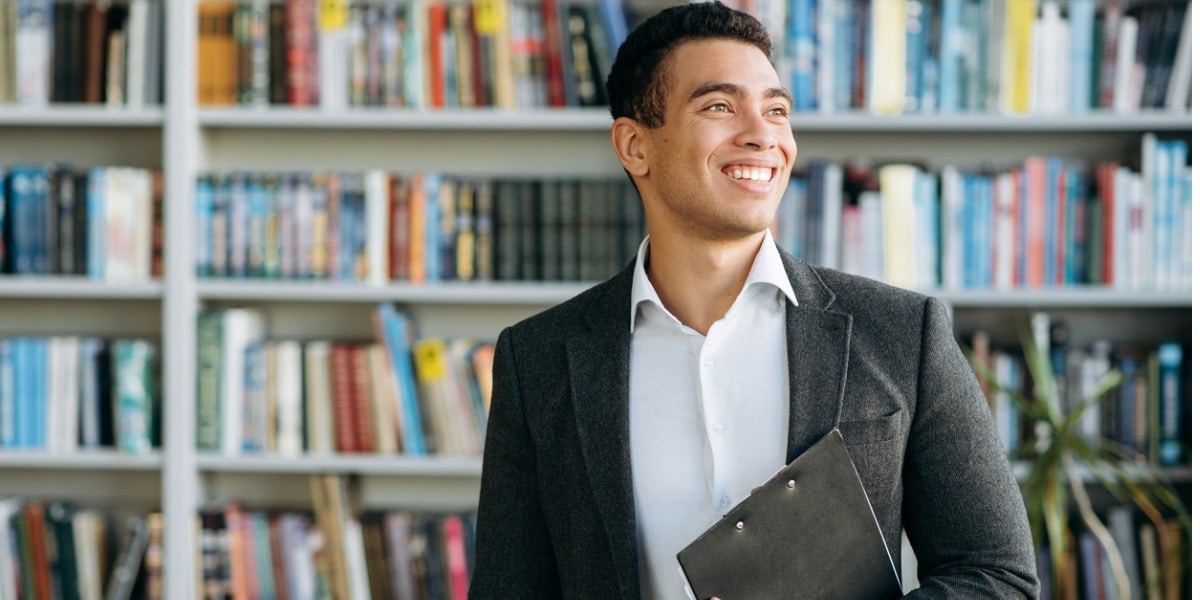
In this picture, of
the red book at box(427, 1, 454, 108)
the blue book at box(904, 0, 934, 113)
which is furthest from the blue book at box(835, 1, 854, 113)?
the red book at box(427, 1, 454, 108)

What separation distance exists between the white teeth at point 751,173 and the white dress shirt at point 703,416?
0.10m

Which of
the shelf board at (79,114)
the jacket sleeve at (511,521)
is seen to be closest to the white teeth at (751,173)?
the jacket sleeve at (511,521)

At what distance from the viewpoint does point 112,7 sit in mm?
2654

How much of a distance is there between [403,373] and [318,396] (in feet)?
0.71

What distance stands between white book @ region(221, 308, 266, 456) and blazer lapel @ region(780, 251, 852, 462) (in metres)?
1.73

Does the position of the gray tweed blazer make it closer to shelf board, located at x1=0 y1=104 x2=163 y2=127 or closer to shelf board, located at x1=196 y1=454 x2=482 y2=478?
shelf board, located at x1=196 y1=454 x2=482 y2=478

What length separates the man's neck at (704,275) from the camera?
4.17 feet

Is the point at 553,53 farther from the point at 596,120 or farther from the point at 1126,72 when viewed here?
the point at 1126,72

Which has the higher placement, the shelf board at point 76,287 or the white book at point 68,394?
the shelf board at point 76,287

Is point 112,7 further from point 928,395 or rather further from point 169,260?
point 928,395

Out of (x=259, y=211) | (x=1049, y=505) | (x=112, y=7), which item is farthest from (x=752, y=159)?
(x=112, y=7)

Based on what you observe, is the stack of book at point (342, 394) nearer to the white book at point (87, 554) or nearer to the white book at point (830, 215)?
the white book at point (87, 554)

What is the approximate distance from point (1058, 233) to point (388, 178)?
1.56 meters

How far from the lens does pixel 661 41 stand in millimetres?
1320
